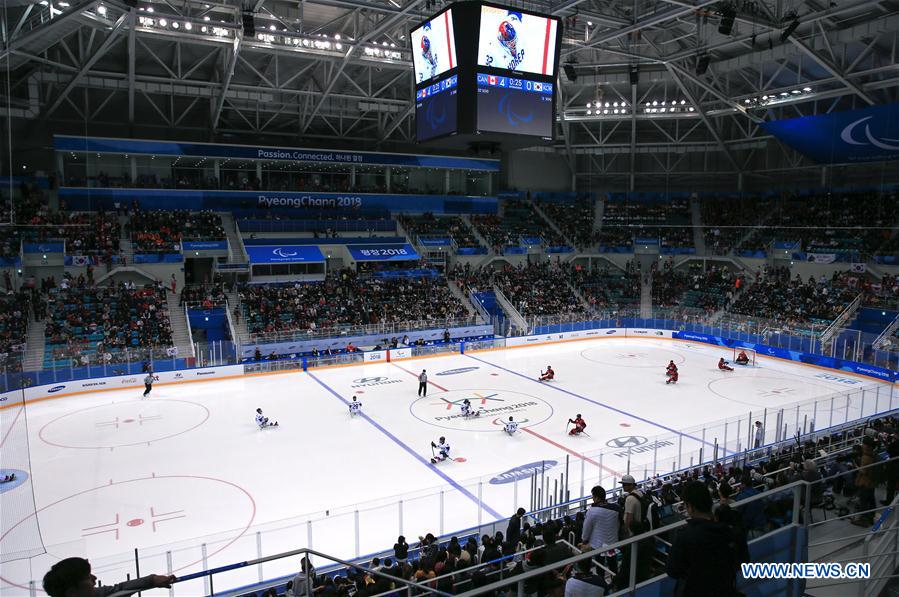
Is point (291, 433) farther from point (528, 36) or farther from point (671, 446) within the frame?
point (528, 36)

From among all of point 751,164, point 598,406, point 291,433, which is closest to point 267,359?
point 291,433

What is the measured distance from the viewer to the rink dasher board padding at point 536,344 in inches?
943

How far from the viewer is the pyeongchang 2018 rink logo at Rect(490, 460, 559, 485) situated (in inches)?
578

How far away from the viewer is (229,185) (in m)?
39.2

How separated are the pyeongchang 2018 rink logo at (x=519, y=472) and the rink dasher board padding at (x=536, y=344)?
15.2m

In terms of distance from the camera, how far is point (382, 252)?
39.2 m

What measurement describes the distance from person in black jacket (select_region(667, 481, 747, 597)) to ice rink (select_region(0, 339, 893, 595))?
24.3 ft

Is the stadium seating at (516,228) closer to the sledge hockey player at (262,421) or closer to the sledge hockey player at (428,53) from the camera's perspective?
the sledge hockey player at (428,53)

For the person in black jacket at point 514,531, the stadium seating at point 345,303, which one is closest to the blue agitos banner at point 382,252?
the stadium seating at point 345,303

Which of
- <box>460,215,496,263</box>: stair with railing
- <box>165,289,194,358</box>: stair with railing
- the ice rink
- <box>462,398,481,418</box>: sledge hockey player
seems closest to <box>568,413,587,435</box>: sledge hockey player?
the ice rink

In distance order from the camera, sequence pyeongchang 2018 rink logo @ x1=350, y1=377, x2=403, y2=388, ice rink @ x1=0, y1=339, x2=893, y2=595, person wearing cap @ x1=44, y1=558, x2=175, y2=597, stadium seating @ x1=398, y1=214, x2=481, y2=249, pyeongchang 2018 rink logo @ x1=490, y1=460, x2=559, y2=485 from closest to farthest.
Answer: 1. person wearing cap @ x1=44, y1=558, x2=175, y2=597
2. ice rink @ x1=0, y1=339, x2=893, y2=595
3. pyeongchang 2018 rink logo @ x1=490, y1=460, x2=559, y2=485
4. pyeongchang 2018 rink logo @ x1=350, y1=377, x2=403, y2=388
5. stadium seating @ x1=398, y1=214, x2=481, y2=249

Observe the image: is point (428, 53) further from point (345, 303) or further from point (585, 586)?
point (345, 303)

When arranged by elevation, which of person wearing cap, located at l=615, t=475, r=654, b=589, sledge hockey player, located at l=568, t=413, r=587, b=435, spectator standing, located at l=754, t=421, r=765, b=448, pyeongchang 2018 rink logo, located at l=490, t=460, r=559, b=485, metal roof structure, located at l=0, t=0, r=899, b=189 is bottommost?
pyeongchang 2018 rink logo, located at l=490, t=460, r=559, b=485

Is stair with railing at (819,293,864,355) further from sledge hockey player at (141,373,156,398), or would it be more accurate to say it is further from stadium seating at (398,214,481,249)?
sledge hockey player at (141,373,156,398)
